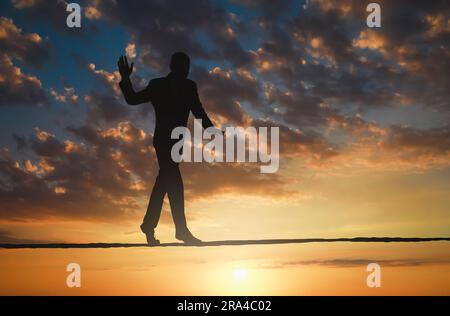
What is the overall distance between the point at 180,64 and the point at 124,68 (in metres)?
1.03

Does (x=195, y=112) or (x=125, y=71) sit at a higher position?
(x=125, y=71)

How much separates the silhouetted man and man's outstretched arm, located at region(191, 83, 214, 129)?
12 centimetres

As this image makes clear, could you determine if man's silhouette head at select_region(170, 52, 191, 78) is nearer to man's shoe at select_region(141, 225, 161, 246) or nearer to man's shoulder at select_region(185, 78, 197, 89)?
man's shoulder at select_region(185, 78, 197, 89)

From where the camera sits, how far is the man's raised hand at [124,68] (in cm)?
987

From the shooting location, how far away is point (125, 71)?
9.87 m

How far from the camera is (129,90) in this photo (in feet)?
32.2

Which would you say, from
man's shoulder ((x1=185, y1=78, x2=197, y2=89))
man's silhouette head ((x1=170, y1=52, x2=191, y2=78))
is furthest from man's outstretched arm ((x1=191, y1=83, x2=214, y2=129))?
man's silhouette head ((x1=170, y1=52, x2=191, y2=78))

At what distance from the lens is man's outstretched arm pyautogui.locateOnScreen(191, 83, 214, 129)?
10.1m

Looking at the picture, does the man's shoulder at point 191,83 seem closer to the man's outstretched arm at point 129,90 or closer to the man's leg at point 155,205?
the man's outstretched arm at point 129,90
